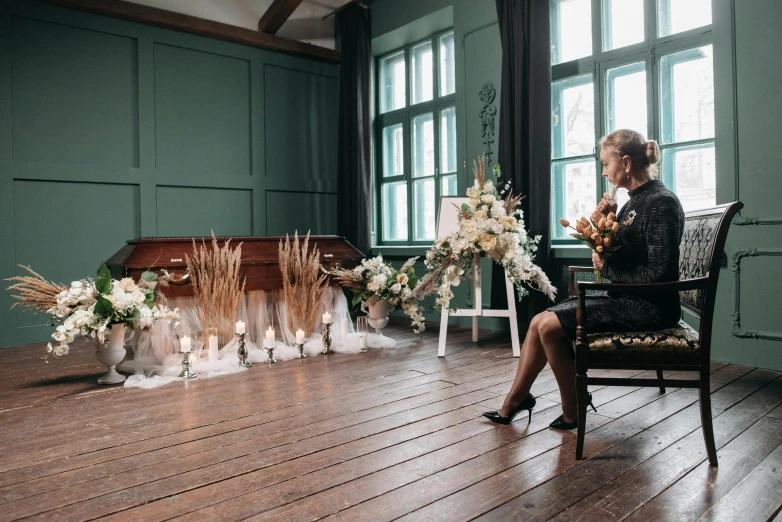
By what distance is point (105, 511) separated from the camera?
5.64ft

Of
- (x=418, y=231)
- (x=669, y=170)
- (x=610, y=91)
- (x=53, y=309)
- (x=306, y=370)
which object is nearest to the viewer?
(x=53, y=309)

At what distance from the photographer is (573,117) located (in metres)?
4.70

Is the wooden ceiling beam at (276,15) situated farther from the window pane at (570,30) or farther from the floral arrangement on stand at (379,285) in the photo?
the floral arrangement on stand at (379,285)

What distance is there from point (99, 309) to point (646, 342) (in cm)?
271

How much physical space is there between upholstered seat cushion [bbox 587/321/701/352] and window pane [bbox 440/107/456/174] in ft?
12.6

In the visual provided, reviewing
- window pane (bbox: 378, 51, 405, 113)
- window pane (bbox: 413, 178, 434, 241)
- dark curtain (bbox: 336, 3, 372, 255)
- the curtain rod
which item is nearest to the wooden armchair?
window pane (bbox: 413, 178, 434, 241)

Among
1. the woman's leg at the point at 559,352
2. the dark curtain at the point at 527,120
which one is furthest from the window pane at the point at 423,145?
the woman's leg at the point at 559,352

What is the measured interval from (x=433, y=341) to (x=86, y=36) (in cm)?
394

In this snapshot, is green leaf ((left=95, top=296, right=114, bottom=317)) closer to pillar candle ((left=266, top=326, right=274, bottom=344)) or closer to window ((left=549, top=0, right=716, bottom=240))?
pillar candle ((left=266, top=326, right=274, bottom=344))

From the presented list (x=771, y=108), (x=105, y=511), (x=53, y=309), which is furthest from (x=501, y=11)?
(x=105, y=511)

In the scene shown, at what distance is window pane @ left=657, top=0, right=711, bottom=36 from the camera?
153 inches

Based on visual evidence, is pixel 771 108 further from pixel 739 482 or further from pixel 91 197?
pixel 91 197

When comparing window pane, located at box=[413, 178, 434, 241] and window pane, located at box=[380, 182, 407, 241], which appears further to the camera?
window pane, located at box=[380, 182, 407, 241]

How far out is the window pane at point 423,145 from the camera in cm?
606
